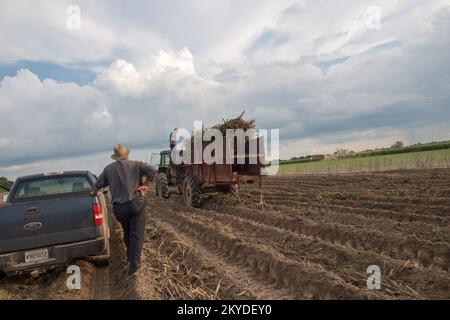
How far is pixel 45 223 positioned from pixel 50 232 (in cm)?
14

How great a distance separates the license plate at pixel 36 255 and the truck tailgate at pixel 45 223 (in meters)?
0.07

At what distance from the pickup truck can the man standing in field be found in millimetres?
341

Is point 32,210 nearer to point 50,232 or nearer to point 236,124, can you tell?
point 50,232

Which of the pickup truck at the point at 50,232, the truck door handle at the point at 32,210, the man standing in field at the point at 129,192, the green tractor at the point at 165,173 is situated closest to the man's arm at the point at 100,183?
the man standing in field at the point at 129,192

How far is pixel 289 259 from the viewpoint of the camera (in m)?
5.92

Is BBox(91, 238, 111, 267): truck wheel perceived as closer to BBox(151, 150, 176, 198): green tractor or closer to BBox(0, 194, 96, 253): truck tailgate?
BBox(0, 194, 96, 253): truck tailgate

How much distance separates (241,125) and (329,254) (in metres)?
6.12

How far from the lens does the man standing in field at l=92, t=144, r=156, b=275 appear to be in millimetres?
5770

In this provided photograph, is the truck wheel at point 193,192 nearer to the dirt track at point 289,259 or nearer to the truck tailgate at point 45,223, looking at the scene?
the dirt track at point 289,259

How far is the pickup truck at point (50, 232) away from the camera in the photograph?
558 centimetres

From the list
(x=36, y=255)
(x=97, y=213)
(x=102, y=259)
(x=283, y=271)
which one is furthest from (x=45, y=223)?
(x=283, y=271)

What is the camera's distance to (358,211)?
32.4 ft
